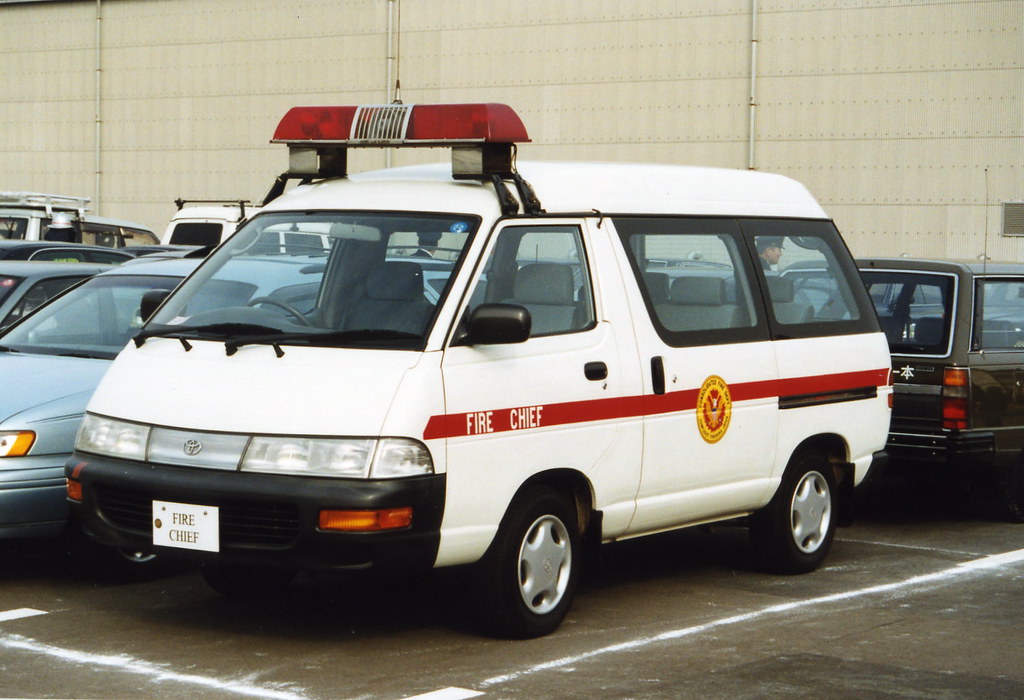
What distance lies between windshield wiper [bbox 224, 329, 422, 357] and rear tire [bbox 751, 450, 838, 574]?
258 centimetres

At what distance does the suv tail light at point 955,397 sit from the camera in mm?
9125

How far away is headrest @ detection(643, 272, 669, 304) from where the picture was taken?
702cm

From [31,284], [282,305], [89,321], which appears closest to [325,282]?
[282,305]

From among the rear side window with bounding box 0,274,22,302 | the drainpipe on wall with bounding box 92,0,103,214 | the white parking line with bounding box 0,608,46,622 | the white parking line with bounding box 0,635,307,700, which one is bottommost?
the white parking line with bounding box 0,608,46,622

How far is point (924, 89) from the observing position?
75.2 feet

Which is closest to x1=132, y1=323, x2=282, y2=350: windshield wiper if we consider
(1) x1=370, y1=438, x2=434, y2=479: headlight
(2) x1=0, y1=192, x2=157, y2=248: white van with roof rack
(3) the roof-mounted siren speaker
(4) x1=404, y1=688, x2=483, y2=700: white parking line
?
(1) x1=370, y1=438, x2=434, y2=479: headlight

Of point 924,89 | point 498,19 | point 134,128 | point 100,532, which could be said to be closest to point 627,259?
point 100,532

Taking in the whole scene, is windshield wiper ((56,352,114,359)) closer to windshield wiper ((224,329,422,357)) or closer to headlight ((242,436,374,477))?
windshield wiper ((224,329,422,357))

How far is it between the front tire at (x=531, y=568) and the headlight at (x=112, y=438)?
1.44m

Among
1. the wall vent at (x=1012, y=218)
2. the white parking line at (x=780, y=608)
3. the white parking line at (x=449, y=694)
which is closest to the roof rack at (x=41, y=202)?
the wall vent at (x=1012, y=218)

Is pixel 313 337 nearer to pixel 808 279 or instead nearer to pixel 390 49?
pixel 808 279

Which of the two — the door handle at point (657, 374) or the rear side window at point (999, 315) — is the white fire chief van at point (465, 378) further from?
the rear side window at point (999, 315)

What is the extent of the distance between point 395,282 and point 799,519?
2.78 metres

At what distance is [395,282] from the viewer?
6.38 meters
